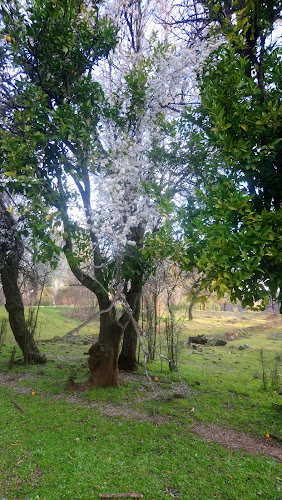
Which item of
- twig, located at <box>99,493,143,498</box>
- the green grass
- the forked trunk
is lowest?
twig, located at <box>99,493,143,498</box>

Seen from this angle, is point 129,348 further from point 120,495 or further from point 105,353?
point 120,495

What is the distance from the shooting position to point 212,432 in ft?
16.8

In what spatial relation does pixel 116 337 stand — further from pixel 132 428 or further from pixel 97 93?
pixel 97 93

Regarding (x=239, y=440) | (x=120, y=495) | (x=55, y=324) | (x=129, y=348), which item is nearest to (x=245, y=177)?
(x=120, y=495)

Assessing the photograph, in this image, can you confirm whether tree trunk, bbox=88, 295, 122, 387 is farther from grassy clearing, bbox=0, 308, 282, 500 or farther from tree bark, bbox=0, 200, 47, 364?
tree bark, bbox=0, 200, 47, 364

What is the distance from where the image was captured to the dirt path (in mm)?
4672

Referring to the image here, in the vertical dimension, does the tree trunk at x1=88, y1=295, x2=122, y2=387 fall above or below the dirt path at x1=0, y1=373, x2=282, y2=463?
above

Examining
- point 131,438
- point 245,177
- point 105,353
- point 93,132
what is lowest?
point 131,438

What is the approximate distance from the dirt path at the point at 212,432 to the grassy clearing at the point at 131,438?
38 mm

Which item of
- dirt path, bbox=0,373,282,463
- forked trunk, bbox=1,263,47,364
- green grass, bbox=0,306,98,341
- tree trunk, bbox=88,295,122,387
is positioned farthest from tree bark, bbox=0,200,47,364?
green grass, bbox=0,306,98,341

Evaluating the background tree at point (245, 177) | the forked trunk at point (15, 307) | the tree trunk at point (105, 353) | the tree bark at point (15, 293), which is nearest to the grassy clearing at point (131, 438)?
the tree trunk at point (105, 353)

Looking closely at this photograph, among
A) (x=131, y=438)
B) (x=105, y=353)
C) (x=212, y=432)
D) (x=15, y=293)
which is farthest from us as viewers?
(x=15, y=293)

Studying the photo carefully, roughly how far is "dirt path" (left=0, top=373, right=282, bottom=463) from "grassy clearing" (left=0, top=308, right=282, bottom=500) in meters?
0.04

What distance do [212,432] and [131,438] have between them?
1.36 m
